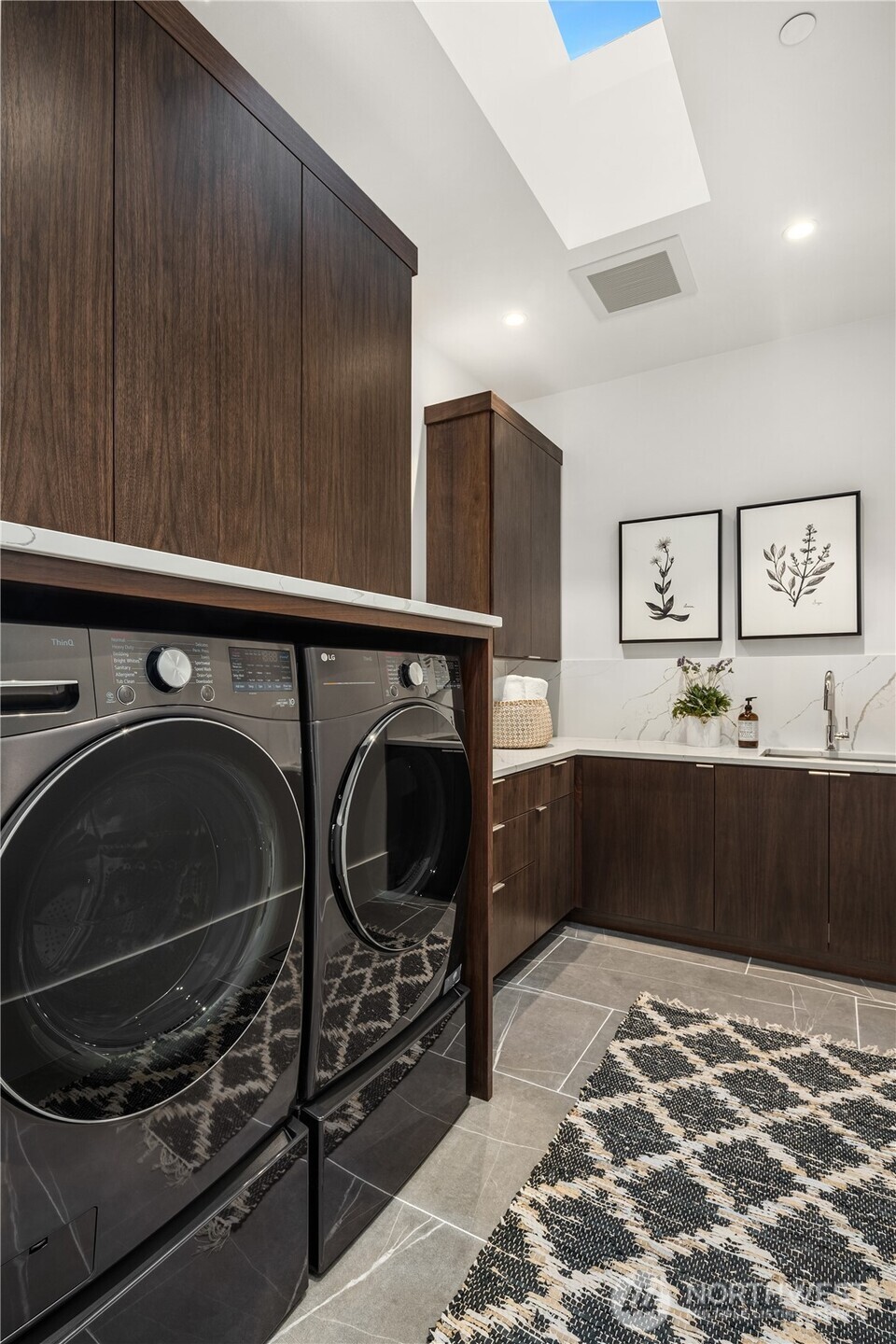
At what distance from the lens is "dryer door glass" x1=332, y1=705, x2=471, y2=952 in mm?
1267

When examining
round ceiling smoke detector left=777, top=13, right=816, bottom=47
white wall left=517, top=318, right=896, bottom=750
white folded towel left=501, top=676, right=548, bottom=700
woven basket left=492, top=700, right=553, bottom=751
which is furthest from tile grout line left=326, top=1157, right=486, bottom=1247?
round ceiling smoke detector left=777, top=13, right=816, bottom=47

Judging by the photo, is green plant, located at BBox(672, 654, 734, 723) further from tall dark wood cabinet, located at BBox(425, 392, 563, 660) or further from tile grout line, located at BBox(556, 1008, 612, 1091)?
tile grout line, located at BBox(556, 1008, 612, 1091)

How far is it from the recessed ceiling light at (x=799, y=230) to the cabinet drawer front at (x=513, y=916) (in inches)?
102

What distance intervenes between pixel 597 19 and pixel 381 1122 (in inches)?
113

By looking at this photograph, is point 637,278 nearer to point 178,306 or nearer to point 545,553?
point 545,553

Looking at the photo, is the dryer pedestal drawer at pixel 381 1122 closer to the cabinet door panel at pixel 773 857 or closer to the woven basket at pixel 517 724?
the woven basket at pixel 517 724

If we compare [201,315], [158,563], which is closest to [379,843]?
[158,563]

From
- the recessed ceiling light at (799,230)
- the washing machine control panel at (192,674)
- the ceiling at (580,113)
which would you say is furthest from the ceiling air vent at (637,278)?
the washing machine control panel at (192,674)

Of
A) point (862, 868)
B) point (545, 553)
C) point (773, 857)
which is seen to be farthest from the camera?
point (545, 553)

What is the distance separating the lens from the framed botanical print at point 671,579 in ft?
11.0

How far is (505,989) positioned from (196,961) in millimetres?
1723

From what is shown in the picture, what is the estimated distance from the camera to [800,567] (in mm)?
3133

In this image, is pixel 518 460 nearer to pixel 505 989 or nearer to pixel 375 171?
pixel 375 171

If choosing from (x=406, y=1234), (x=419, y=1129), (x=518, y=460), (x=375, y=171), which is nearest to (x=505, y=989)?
(x=419, y=1129)
